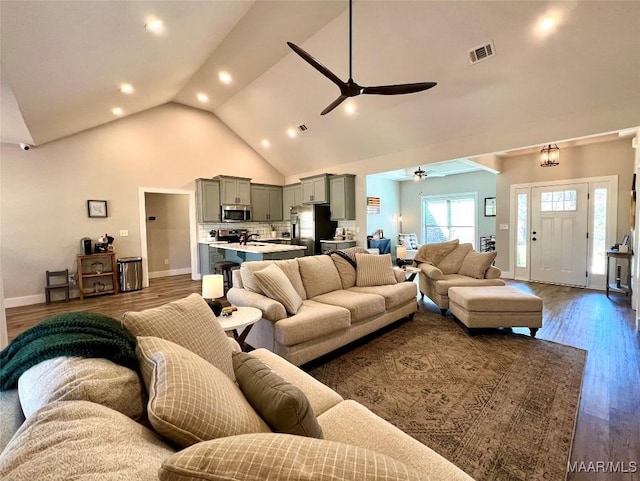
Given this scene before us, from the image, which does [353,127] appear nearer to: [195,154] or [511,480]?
[195,154]

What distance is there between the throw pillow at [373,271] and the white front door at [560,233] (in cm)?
427

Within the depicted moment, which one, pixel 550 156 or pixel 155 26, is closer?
pixel 155 26

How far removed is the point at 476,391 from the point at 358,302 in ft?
4.02

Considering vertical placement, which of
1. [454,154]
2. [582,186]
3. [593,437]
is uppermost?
[454,154]

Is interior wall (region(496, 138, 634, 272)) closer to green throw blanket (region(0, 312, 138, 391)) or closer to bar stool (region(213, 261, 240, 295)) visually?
bar stool (region(213, 261, 240, 295))

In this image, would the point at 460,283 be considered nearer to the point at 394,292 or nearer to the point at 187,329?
the point at 394,292

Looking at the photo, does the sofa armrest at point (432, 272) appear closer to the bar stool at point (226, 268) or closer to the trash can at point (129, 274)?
the bar stool at point (226, 268)

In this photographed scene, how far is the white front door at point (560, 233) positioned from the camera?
563 cm

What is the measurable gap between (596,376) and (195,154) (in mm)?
7630

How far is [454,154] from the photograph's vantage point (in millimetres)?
4996

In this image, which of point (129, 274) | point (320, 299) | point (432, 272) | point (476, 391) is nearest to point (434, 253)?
point (432, 272)

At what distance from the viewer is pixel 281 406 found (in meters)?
0.96

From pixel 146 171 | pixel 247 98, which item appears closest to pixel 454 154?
pixel 247 98

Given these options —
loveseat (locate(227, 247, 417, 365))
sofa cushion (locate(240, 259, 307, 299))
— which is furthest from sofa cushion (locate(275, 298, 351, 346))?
sofa cushion (locate(240, 259, 307, 299))
